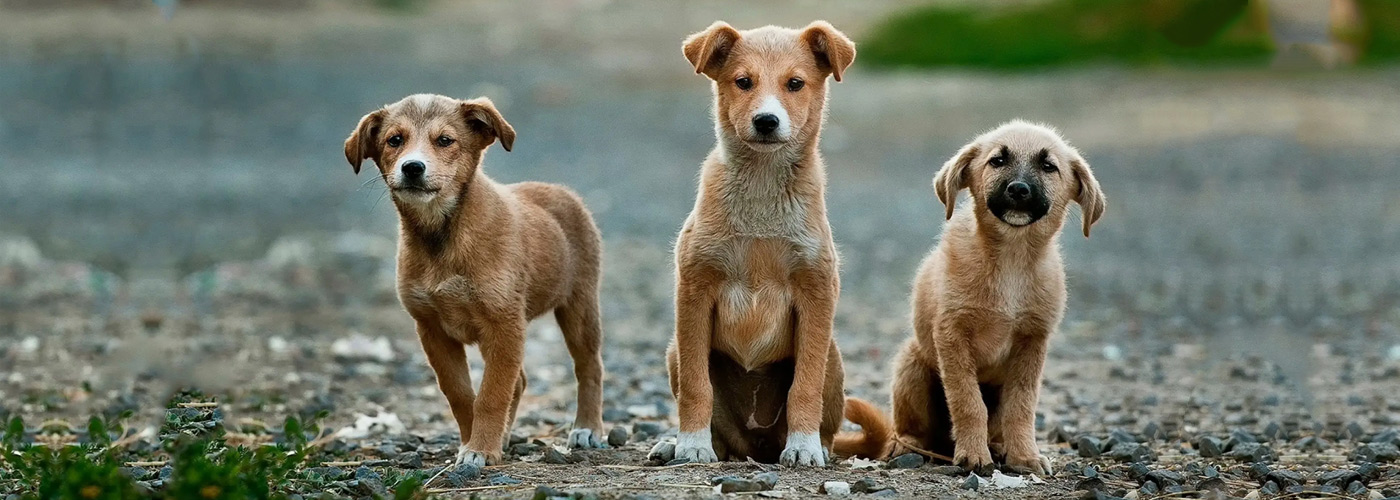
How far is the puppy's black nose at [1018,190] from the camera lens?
22.3 feet

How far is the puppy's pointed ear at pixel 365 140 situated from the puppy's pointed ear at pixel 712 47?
5.25 feet

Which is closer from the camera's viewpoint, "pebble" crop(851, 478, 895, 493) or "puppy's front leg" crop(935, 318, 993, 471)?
"pebble" crop(851, 478, 895, 493)

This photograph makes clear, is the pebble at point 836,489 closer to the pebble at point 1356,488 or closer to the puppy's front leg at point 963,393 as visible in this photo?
the puppy's front leg at point 963,393

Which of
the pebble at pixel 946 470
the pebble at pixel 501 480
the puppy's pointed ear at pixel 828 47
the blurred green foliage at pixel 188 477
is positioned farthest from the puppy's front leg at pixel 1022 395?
the blurred green foliage at pixel 188 477

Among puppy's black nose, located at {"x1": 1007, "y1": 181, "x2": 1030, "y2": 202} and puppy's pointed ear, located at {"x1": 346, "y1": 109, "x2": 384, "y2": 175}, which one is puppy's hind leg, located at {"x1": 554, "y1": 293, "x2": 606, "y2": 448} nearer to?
puppy's pointed ear, located at {"x1": 346, "y1": 109, "x2": 384, "y2": 175}

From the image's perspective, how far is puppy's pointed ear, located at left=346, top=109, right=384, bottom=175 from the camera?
7.11 metres

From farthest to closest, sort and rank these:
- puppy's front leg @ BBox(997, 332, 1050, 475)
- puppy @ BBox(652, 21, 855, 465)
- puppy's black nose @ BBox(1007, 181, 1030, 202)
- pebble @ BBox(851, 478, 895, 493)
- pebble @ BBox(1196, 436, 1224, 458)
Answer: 1. pebble @ BBox(1196, 436, 1224, 458)
2. puppy's front leg @ BBox(997, 332, 1050, 475)
3. puppy @ BBox(652, 21, 855, 465)
4. puppy's black nose @ BBox(1007, 181, 1030, 202)
5. pebble @ BBox(851, 478, 895, 493)

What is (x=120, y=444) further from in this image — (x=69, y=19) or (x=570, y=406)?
(x=69, y=19)

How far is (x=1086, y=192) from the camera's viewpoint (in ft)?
23.4

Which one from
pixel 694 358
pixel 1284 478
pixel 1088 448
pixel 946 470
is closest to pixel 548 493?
pixel 694 358

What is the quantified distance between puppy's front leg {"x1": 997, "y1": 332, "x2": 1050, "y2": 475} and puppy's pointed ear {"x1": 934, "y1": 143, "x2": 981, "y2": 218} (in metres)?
0.79

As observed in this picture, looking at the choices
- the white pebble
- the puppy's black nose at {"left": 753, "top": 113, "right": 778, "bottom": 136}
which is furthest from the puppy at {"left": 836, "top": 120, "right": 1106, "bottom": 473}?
the puppy's black nose at {"left": 753, "top": 113, "right": 778, "bottom": 136}

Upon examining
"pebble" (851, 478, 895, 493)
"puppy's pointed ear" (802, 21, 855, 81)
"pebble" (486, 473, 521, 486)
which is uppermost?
"puppy's pointed ear" (802, 21, 855, 81)

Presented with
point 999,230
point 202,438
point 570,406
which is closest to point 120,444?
point 202,438
